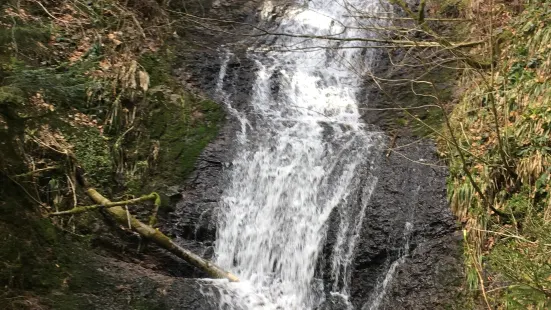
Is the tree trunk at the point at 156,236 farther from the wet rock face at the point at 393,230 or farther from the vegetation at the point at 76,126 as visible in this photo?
the wet rock face at the point at 393,230

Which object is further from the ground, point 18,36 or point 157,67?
point 157,67

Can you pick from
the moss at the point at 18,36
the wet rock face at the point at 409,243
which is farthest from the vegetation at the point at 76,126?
the wet rock face at the point at 409,243

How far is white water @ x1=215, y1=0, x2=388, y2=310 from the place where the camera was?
664 centimetres

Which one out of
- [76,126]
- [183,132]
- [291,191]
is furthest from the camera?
[183,132]

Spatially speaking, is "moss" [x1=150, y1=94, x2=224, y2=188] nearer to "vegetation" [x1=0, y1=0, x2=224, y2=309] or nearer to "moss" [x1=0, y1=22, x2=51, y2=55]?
"vegetation" [x1=0, y1=0, x2=224, y2=309]

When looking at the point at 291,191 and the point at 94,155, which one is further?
the point at 291,191

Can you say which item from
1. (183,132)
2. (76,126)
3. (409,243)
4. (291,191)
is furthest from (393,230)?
(76,126)

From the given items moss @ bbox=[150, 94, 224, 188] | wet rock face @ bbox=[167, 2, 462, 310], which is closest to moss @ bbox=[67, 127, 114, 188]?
moss @ bbox=[150, 94, 224, 188]

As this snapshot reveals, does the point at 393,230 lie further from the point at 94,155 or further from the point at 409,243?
the point at 94,155

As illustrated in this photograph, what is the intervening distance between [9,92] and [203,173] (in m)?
4.23

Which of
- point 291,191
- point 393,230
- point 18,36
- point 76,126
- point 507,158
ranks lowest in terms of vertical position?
point 393,230

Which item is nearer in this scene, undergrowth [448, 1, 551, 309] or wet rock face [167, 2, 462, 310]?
undergrowth [448, 1, 551, 309]

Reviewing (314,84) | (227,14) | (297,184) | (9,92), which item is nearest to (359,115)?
(314,84)

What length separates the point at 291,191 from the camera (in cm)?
743
